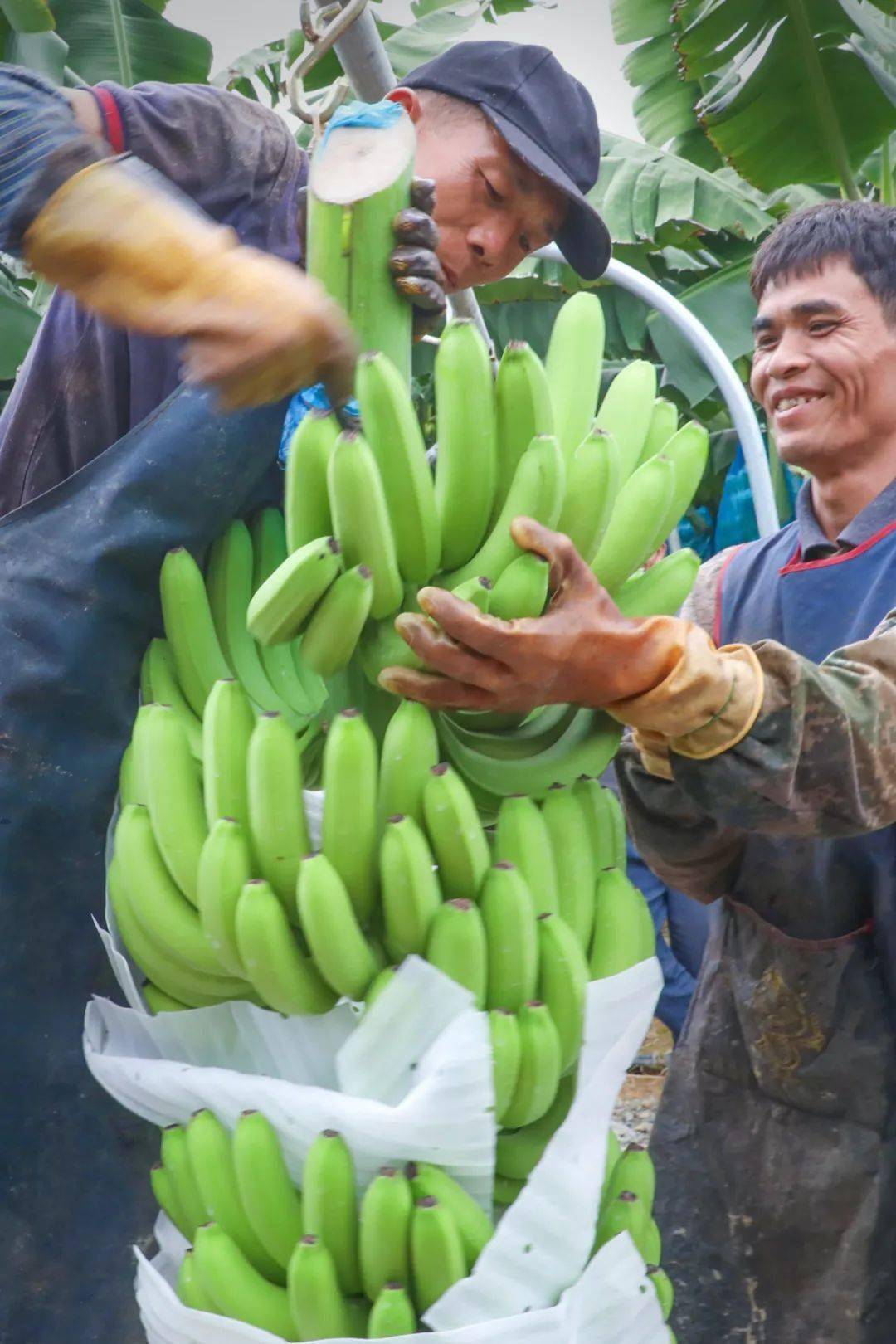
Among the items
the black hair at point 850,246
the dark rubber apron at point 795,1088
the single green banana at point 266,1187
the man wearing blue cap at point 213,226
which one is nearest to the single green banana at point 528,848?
the single green banana at point 266,1187

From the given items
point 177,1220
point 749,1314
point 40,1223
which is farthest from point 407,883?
point 749,1314

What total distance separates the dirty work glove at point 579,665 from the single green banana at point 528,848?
0.37ft

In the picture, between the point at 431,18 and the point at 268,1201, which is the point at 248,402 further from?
the point at 431,18

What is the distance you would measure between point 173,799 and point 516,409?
1.84 ft

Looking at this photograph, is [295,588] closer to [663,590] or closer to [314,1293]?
[663,590]

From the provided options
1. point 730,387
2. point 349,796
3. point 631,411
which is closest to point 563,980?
point 349,796

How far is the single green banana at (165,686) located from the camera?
152 cm

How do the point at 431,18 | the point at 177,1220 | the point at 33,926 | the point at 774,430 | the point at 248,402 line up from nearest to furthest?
the point at 248,402 → the point at 177,1220 → the point at 33,926 → the point at 774,430 → the point at 431,18

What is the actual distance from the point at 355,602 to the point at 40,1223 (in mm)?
838

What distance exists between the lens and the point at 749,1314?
6.80 feet

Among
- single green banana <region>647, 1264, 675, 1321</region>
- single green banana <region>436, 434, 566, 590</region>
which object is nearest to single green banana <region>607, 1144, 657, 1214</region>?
single green banana <region>647, 1264, 675, 1321</region>

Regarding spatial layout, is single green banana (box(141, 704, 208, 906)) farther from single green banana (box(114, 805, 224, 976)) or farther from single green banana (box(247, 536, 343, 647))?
single green banana (box(247, 536, 343, 647))

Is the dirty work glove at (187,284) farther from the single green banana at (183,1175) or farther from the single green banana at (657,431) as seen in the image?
the single green banana at (183,1175)

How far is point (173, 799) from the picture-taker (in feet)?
4.68
